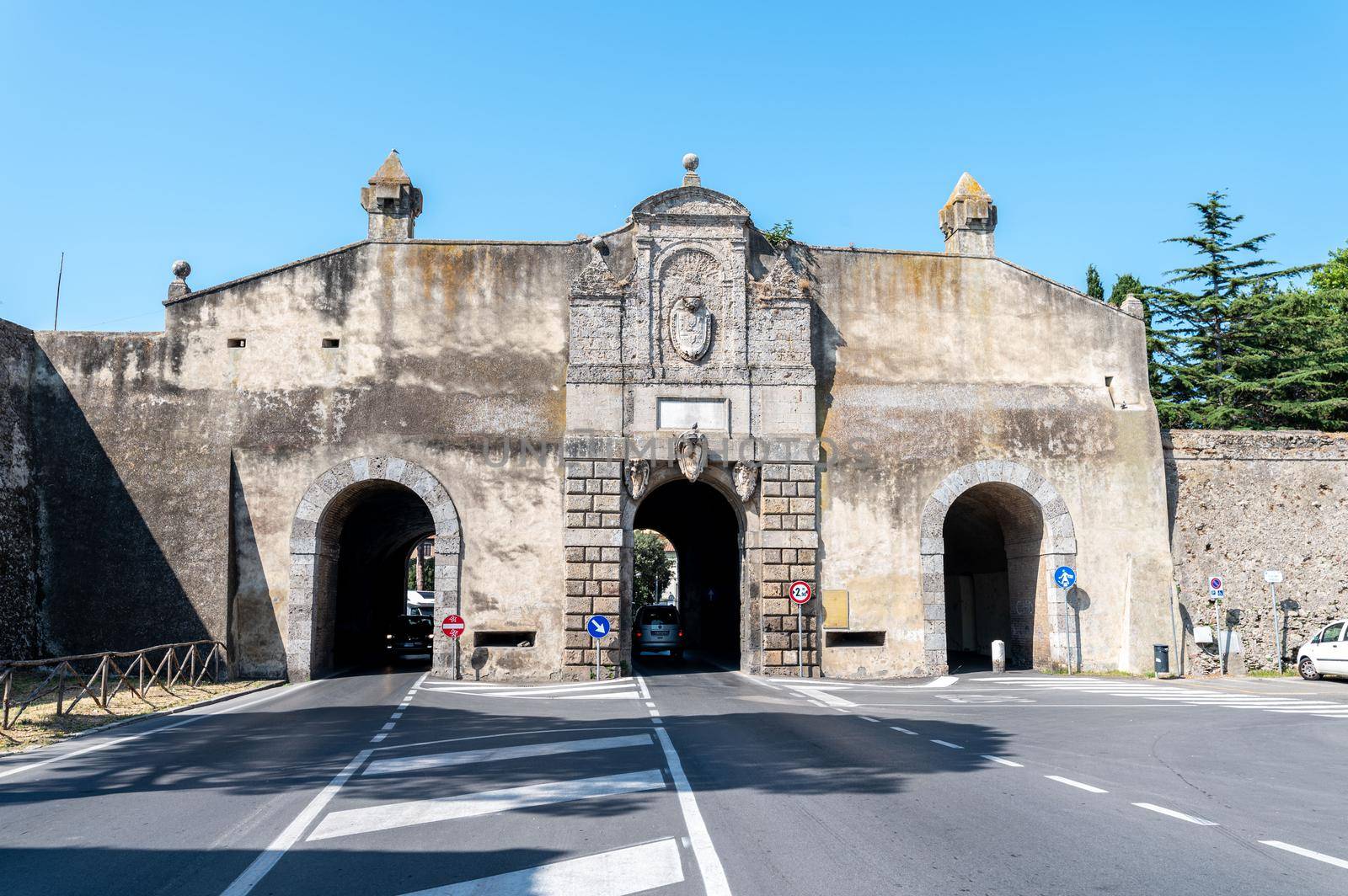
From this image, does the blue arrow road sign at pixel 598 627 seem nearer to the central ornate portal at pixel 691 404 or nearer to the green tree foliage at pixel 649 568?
the central ornate portal at pixel 691 404

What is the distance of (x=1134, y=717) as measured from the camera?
13.7 m

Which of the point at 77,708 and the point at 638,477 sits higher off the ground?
the point at 638,477

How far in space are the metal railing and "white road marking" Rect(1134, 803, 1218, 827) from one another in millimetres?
11877

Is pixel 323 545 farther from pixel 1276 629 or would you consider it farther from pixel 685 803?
pixel 1276 629

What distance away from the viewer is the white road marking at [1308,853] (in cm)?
584

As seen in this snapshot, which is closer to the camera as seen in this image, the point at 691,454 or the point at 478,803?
the point at 478,803

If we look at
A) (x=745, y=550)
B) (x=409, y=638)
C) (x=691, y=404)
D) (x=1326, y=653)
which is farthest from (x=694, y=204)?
(x=1326, y=653)

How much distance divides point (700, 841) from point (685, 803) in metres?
1.20

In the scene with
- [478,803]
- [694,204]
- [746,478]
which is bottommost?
[478,803]

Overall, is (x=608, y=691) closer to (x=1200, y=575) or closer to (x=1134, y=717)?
(x=1134, y=717)

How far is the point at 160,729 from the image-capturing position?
41.7 feet

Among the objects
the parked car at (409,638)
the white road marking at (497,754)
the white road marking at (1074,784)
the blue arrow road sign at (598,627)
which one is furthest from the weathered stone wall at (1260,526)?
the parked car at (409,638)

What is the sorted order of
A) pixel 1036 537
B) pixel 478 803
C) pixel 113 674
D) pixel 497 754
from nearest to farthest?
pixel 478 803, pixel 497 754, pixel 113 674, pixel 1036 537

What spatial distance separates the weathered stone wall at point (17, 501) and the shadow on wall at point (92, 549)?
0.18 meters
